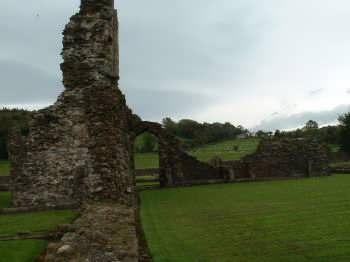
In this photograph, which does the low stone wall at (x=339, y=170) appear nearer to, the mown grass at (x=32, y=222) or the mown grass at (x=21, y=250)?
the mown grass at (x=32, y=222)

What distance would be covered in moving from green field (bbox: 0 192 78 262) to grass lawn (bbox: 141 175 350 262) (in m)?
1.80

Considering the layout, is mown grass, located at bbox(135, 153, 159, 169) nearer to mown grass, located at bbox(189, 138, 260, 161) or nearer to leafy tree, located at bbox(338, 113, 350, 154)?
mown grass, located at bbox(189, 138, 260, 161)

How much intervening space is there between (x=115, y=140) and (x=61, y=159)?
178 inches

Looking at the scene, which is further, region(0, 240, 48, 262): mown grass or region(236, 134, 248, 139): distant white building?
region(236, 134, 248, 139): distant white building

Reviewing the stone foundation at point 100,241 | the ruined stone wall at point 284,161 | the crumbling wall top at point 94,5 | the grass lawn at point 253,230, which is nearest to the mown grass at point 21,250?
the stone foundation at point 100,241

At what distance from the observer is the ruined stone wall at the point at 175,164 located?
867 inches

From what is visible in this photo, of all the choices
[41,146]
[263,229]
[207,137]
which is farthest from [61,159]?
[207,137]

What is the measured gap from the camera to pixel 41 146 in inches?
516

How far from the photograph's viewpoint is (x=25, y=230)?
337 inches

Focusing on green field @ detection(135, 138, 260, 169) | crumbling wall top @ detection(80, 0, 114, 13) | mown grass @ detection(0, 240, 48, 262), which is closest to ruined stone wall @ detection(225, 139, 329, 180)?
green field @ detection(135, 138, 260, 169)

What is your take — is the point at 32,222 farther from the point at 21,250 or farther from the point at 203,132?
the point at 203,132

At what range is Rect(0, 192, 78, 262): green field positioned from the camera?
6.32m

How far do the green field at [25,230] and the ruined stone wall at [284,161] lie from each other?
14.3 metres

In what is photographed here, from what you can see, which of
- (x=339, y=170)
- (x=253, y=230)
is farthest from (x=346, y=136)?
(x=253, y=230)
